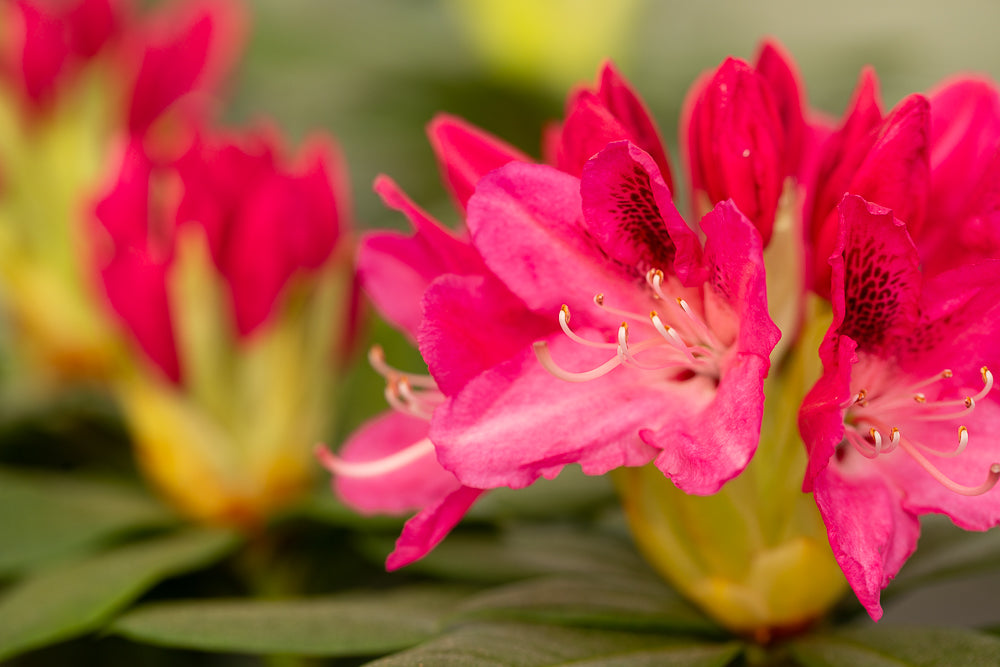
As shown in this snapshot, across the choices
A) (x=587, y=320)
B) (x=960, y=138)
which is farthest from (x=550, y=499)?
(x=960, y=138)

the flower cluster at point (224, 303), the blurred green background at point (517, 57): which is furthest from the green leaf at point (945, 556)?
the blurred green background at point (517, 57)

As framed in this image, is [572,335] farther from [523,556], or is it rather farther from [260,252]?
[260,252]

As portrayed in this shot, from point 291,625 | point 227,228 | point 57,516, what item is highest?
point 227,228

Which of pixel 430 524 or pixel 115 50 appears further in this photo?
pixel 115 50

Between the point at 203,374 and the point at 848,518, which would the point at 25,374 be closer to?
the point at 203,374

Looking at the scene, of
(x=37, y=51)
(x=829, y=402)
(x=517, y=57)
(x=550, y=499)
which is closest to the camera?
(x=829, y=402)

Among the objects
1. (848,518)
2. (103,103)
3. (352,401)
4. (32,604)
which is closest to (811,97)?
(352,401)
